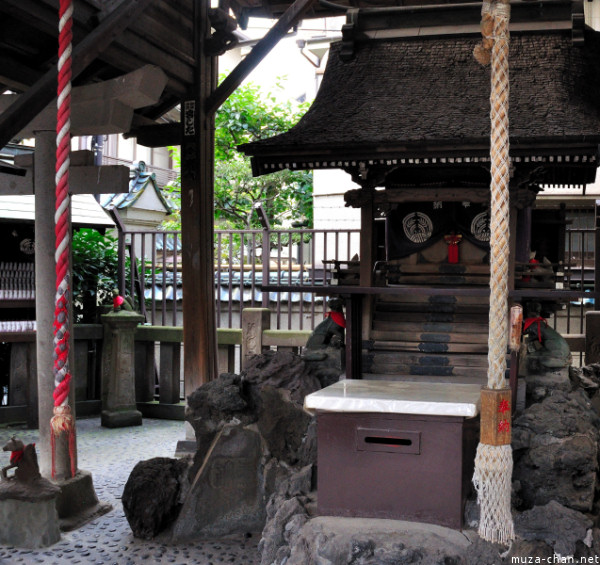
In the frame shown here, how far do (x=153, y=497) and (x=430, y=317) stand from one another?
8.99ft

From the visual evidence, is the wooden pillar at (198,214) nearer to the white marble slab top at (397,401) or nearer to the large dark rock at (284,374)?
the large dark rock at (284,374)

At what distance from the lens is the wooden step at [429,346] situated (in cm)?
609

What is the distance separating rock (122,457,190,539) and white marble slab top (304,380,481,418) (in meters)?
1.70

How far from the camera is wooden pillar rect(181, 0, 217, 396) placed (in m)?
7.36

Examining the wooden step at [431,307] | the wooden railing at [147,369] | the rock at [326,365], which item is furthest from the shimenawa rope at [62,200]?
the wooden railing at [147,369]

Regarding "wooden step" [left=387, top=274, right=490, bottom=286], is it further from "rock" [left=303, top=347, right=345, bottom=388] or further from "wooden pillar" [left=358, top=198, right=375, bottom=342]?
"rock" [left=303, top=347, right=345, bottom=388]

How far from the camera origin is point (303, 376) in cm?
586

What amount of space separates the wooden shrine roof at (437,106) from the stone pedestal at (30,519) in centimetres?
301

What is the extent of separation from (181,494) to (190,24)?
4525mm

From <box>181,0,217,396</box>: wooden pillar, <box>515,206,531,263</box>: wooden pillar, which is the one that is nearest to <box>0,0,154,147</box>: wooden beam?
<box>181,0,217,396</box>: wooden pillar

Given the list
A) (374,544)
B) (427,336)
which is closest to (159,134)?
(427,336)

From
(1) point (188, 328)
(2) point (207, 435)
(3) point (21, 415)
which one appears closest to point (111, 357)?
(3) point (21, 415)

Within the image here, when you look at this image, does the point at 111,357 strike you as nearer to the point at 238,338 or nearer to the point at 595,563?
the point at 238,338

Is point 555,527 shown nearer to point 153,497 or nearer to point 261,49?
point 153,497
